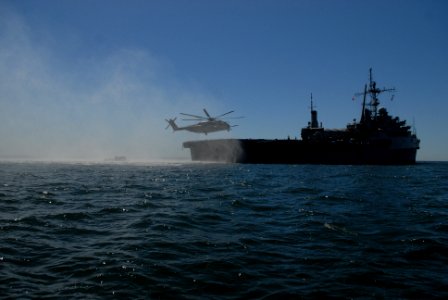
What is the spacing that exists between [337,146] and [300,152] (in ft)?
24.9

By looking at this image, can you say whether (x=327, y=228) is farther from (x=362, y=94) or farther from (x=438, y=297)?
(x=362, y=94)

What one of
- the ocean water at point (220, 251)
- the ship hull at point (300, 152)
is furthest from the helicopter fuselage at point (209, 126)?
the ocean water at point (220, 251)

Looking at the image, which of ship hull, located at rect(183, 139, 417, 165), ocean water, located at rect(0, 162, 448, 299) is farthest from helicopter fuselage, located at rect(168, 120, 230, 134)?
ocean water, located at rect(0, 162, 448, 299)

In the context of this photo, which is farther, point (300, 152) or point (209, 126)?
point (300, 152)

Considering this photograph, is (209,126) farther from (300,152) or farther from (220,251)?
(220,251)

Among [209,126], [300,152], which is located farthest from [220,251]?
[300,152]

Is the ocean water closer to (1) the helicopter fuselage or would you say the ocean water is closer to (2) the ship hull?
(1) the helicopter fuselage

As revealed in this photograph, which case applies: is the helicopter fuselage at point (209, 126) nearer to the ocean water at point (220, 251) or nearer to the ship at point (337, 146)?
the ship at point (337, 146)

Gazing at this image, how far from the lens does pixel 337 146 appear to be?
65562mm

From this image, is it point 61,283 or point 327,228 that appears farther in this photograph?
point 327,228

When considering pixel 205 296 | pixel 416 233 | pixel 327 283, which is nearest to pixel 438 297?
pixel 327 283

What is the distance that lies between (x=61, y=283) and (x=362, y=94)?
79158mm

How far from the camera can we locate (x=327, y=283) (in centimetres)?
581

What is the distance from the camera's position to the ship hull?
63125 mm
